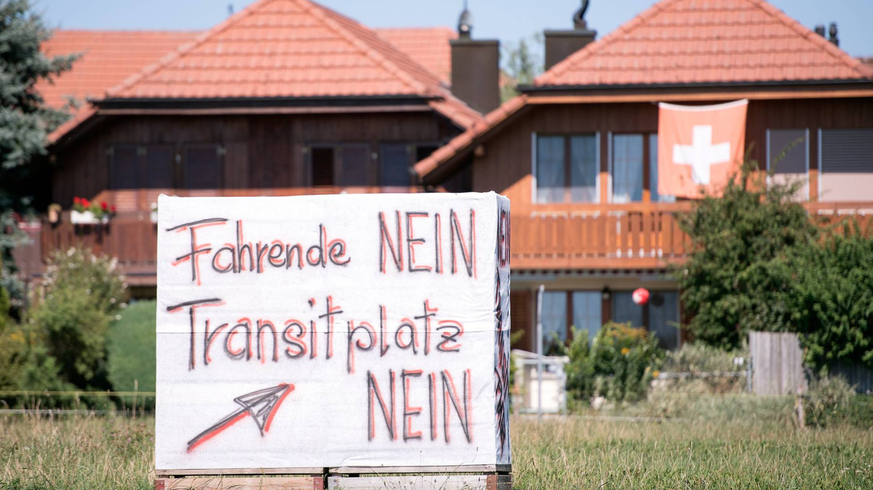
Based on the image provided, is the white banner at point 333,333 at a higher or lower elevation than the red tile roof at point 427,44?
lower

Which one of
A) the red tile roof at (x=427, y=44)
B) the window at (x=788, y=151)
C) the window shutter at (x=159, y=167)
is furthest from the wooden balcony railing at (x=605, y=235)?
the red tile roof at (x=427, y=44)

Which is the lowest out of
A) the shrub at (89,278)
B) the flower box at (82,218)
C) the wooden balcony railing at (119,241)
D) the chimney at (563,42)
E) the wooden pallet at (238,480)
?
the wooden pallet at (238,480)

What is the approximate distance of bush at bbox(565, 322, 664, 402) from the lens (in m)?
16.9

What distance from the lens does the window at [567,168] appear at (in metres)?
21.3

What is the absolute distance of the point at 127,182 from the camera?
23.3m

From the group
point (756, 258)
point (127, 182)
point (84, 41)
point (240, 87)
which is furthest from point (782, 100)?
point (84, 41)

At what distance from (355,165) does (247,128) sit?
266 cm

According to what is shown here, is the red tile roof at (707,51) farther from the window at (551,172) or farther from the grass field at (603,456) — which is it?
the grass field at (603,456)

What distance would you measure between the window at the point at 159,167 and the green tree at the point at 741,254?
11.7m

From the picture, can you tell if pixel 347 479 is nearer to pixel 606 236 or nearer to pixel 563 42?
pixel 606 236

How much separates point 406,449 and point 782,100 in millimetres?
15923

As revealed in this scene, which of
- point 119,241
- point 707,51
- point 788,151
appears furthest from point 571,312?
point 119,241

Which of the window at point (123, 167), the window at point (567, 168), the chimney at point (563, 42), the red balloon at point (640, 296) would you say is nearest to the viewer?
the red balloon at point (640, 296)

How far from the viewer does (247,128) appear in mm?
22969
